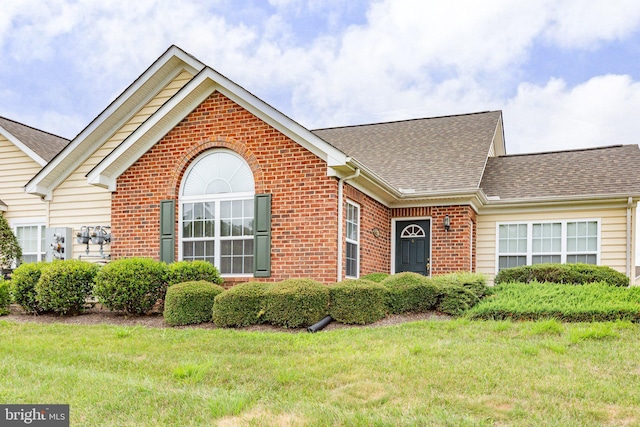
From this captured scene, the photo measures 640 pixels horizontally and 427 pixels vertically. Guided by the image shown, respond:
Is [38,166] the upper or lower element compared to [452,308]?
upper

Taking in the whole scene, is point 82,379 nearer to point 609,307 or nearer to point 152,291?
point 152,291

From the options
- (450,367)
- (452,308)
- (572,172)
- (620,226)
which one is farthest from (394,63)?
(450,367)

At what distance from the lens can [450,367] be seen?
6.48 metres

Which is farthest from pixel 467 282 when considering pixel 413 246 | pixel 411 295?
pixel 413 246

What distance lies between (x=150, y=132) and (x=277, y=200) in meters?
3.30

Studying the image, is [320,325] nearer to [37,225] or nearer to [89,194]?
[89,194]

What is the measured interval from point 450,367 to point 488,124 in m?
14.0

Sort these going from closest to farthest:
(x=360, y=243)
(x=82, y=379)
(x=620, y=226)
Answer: (x=82, y=379)
(x=360, y=243)
(x=620, y=226)

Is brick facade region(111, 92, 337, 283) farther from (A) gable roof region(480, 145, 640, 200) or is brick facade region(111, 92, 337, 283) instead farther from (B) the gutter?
(B) the gutter

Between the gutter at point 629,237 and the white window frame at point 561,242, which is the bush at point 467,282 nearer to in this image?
the white window frame at point 561,242

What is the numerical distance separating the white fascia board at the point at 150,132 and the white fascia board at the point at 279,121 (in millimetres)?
461

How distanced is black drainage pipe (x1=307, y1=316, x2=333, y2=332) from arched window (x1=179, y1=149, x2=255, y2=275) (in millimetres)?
2960

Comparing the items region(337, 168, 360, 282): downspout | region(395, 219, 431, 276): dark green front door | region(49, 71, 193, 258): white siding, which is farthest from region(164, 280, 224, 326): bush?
region(395, 219, 431, 276): dark green front door

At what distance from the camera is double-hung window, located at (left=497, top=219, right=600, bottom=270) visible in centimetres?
1492
